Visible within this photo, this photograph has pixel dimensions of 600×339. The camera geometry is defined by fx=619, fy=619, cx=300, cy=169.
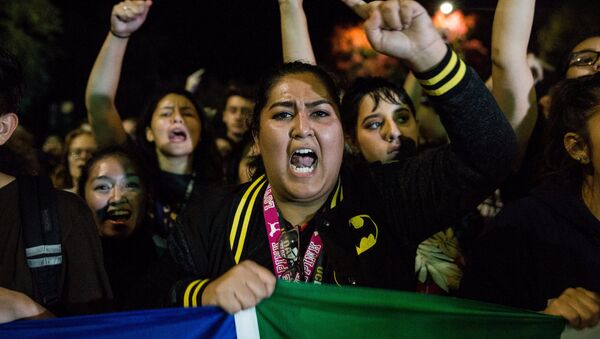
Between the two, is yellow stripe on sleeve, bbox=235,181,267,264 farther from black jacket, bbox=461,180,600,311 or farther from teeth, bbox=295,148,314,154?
black jacket, bbox=461,180,600,311

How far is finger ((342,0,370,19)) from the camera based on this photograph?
1834 mm

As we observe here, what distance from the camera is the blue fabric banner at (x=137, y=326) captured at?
74.7 inches

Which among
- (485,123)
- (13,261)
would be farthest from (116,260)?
(485,123)

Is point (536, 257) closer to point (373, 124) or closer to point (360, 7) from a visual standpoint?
point (360, 7)

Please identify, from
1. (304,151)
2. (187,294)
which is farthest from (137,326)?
(304,151)

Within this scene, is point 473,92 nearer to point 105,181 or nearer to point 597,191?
point 597,191

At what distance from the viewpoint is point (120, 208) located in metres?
3.35

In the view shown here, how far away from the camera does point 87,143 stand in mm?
4672

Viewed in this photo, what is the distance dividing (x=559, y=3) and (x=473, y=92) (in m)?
3.96

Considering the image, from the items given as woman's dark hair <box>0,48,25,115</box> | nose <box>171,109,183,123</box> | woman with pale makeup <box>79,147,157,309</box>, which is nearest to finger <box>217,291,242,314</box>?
woman's dark hair <box>0,48,25,115</box>

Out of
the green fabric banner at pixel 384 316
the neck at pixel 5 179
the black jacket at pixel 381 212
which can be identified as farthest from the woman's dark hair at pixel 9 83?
the green fabric banner at pixel 384 316

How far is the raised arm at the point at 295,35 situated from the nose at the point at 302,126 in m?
0.83

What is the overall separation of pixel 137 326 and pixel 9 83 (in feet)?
3.49

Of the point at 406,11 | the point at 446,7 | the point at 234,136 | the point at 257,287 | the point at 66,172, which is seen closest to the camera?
the point at 406,11
